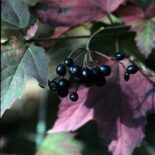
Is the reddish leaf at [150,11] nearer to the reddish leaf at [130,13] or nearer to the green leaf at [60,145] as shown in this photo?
the reddish leaf at [130,13]

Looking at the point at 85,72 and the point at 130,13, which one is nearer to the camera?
the point at 85,72

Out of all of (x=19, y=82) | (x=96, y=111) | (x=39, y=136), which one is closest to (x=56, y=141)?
(x=39, y=136)

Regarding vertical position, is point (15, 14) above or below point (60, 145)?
above

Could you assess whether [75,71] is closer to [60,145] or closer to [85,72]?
[85,72]

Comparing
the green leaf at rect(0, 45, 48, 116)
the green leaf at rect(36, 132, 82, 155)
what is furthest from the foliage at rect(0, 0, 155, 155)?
the green leaf at rect(36, 132, 82, 155)

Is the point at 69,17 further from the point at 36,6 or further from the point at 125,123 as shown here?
the point at 125,123

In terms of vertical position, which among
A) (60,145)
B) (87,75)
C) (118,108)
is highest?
(87,75)

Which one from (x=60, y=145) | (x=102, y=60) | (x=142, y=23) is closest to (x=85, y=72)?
(x=102, y=60)
